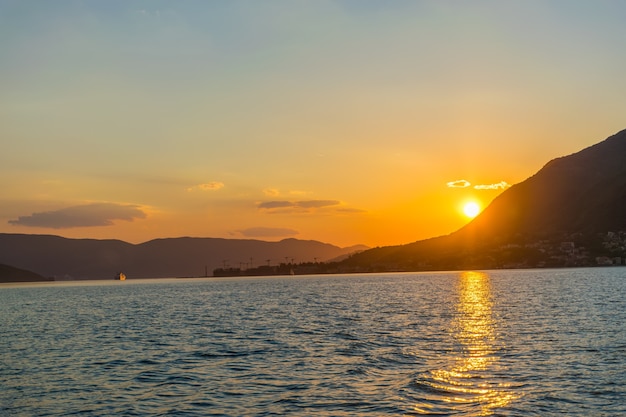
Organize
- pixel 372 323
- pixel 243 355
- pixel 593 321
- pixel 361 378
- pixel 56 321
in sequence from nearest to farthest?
pixel 361 378
pixel 243 355
pixel 593 321
pixel 372 323
pixel 56 321

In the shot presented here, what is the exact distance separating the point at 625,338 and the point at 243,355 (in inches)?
1655

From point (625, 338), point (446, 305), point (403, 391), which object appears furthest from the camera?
point (446, 305)

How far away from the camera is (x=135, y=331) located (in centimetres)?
9456

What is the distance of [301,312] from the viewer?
126375 millimetres

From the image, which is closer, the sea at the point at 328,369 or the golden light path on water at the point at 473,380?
the golden light path on water at the point at 473,380

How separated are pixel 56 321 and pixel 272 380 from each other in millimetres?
85304

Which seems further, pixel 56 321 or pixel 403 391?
pixel 56 321

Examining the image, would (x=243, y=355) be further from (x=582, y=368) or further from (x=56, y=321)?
(x=56, y=321)

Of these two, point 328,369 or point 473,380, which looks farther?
point 328,369

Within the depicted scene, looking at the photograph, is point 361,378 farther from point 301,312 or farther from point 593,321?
point 301,312

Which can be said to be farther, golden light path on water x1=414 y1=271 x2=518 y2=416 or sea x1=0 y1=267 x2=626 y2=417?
sea x1=0 y1=267 x2=626 y2=417

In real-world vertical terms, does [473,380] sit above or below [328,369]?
below

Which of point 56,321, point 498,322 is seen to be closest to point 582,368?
point 498,322

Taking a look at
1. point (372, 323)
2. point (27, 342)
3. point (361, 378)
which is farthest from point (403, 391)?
point (27, 342)
